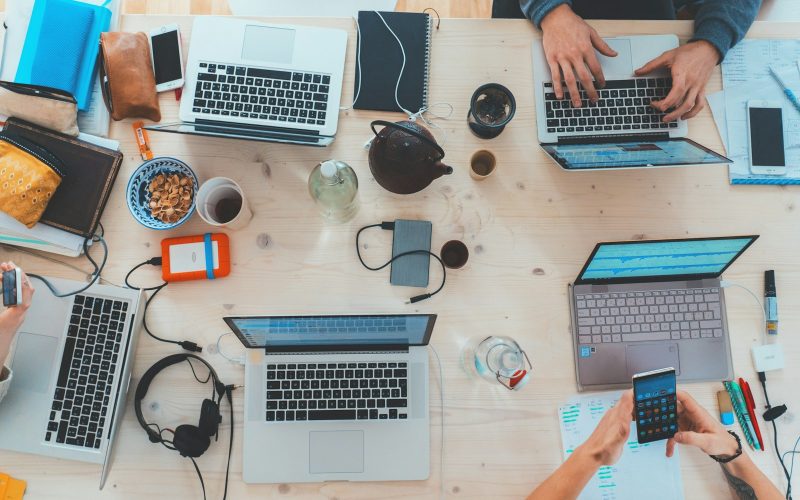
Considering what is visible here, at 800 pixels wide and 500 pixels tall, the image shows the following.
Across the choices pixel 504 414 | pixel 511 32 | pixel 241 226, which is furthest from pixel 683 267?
pixel 241 226

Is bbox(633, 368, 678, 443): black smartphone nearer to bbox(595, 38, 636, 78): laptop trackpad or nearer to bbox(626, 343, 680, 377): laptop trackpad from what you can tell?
bbox(626, 343, 680, 377): laptop trackpad

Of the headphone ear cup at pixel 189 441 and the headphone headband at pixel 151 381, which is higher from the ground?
the headphone headband at pixel 151 381

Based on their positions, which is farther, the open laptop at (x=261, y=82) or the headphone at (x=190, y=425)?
the open laptop at (x=261, y=82)

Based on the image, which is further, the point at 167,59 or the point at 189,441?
the point at 167,59

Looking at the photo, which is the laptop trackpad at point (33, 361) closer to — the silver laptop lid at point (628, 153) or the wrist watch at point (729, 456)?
the silver laptop lid at point (628, 153)

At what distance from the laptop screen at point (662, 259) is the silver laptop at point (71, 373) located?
970 millimetres

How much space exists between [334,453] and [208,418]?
0.87 feet

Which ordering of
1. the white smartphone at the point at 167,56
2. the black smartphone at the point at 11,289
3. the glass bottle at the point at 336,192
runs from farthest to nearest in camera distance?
the white smartphone at the point at 167,56
the glass bottle at the point at 336,192
the black smartphone at the point at 11,289

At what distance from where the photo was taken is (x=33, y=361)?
99cm

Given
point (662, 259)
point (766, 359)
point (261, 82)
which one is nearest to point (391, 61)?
point (261, 82)

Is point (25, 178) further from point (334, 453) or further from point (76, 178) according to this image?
point (334, 453)

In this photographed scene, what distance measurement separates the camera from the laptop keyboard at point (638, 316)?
106 centimetres

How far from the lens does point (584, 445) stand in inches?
38.3

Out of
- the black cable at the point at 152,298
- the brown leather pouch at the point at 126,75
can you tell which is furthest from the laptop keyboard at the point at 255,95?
the black cable at the point at 152,298
